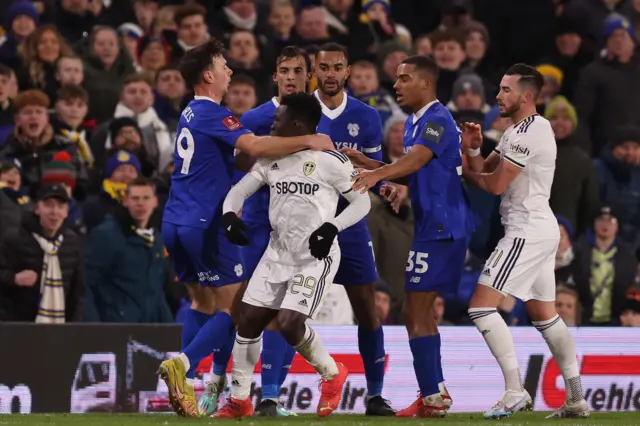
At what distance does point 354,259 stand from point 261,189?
83cm

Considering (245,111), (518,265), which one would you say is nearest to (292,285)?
(518,265)

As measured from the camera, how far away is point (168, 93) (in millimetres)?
15023

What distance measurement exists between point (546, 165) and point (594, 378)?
9.29 ft

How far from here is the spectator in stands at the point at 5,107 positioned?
14070 millimetres

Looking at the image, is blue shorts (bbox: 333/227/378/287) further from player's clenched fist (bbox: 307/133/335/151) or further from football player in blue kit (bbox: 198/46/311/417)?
player's clenched fist (bbox: 307/133/335/151)

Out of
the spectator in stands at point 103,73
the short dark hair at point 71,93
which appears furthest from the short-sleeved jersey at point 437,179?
the spectator in stands at point 103,73

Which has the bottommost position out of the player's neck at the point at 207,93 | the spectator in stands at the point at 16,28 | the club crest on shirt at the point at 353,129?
the club crest on shirt at the point at 353,129

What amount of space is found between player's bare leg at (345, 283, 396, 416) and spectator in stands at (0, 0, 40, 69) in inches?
256

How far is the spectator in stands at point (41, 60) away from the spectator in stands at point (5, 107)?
0.50 metres

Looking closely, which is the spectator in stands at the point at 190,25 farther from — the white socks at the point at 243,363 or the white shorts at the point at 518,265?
the white socks at the point at 243,363

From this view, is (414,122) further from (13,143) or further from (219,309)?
(13,143)

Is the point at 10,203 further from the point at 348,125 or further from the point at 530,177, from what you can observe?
the point at 530,177

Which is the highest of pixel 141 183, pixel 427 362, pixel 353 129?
pixel 353 129

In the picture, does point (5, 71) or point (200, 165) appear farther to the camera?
point (5, 71)
